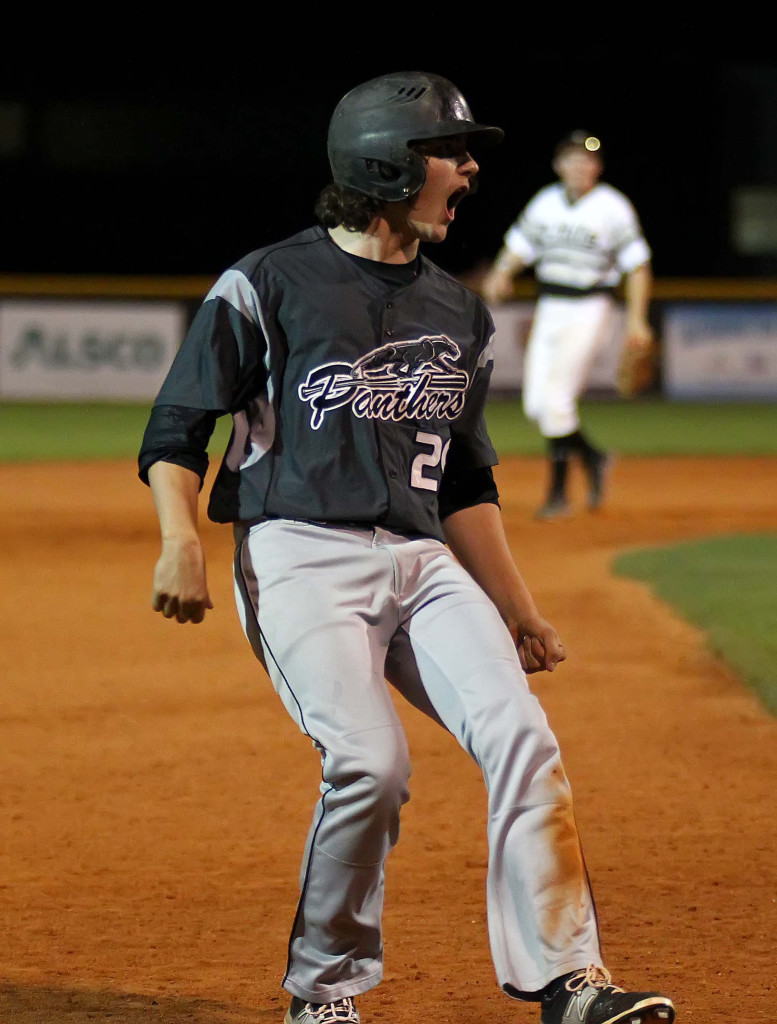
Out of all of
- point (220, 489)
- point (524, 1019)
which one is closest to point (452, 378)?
point (220, 489)

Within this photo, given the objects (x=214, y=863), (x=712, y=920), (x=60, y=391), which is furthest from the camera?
(x=60, y=391)

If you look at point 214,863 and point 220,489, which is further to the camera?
point 214,863

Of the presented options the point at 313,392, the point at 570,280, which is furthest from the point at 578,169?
the point at 313,392

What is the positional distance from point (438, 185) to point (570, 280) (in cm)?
707

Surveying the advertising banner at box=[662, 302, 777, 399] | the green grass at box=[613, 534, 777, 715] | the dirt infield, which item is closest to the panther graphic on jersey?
the dirt infield

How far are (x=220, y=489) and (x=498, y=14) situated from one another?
29963 millimetres

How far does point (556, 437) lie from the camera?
9.81 meters

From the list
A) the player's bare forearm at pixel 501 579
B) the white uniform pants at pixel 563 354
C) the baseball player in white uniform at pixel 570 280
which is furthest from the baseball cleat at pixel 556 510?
the player's bare forearm at pixel 501 579

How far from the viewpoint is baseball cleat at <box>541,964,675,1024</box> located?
249 centimetres

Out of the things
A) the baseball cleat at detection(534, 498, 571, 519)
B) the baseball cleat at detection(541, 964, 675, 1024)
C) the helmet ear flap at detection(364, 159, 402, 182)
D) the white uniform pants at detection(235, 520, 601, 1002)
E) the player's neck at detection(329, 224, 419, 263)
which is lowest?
the baseball cleat at detection(534, 498, 571, 519)

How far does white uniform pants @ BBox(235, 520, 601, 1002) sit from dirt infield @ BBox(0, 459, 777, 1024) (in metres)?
0.36

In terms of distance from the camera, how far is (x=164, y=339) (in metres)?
19.9

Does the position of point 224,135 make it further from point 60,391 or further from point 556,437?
point 556,437

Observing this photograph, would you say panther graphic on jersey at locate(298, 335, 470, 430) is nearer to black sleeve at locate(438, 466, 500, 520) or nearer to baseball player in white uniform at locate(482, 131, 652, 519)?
black sleeve at locate(438, 466, 500, 520)
